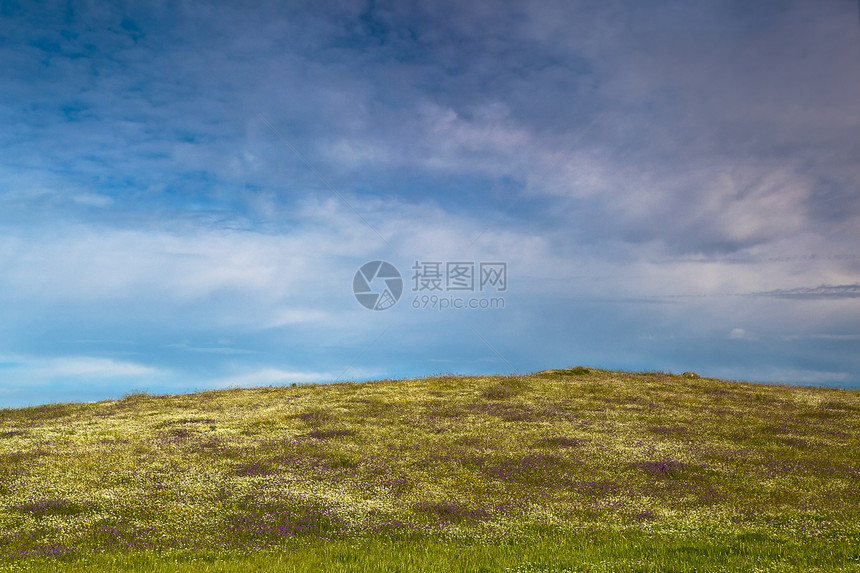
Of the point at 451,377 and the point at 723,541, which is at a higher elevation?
the point at 451,377

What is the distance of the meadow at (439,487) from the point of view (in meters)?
16.0

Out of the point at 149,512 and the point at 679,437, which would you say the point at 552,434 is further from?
the point at 149,512

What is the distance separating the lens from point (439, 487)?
917 inches

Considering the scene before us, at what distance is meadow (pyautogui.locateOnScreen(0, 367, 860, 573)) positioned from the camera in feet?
52.6

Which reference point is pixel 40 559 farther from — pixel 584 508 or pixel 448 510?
pixel 584 508

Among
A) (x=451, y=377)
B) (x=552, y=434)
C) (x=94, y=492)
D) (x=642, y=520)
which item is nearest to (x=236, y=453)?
(x=94, y=492)

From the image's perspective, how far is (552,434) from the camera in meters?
32.8

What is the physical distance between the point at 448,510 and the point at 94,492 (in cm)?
1414

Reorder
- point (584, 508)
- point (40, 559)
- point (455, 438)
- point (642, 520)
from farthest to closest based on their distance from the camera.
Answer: point (455, 438)
point (584, 508)
point (642, 520)
point (40, 559)

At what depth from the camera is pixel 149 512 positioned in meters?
20.4

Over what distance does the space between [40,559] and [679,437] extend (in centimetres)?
3014

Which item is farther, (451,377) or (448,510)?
(451,377)

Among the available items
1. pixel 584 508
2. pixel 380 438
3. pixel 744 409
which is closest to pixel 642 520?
pixel 584 508

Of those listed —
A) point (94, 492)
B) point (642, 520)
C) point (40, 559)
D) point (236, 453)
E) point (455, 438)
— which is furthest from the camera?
point (455, 438)
